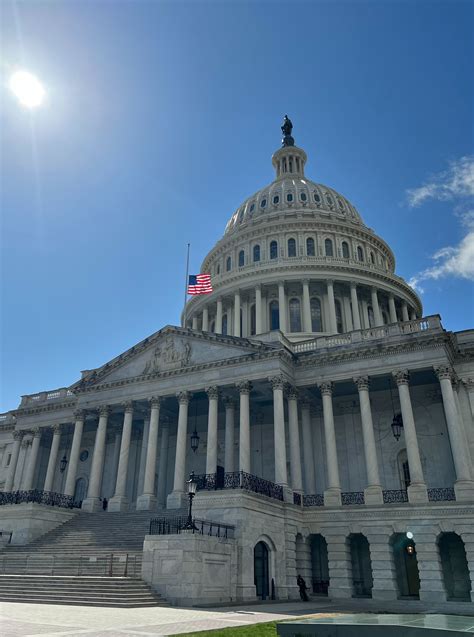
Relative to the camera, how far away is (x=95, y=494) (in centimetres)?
3938

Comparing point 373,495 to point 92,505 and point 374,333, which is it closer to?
point 374,333

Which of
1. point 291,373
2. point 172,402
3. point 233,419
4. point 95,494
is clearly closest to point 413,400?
point 291,373

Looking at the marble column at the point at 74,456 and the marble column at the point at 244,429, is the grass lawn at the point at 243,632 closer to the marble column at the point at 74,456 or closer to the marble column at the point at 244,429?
the marble column at the point at 244,429

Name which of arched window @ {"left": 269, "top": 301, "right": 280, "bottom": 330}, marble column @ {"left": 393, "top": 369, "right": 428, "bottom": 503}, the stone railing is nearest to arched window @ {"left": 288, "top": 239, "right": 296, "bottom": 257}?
arched window @ {"left": 269, "top": 301, "right": 280, "bottom": 330}

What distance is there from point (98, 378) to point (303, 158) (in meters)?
47.6

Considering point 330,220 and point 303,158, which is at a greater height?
point 303,158

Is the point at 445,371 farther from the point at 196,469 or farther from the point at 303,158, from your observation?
the point at 303,158

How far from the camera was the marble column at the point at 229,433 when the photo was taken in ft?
127

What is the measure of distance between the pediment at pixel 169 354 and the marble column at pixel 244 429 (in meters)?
2.32

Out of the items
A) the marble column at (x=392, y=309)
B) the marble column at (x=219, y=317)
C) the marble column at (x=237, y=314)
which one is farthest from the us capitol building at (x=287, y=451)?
the marble column at (x=219, y=317)

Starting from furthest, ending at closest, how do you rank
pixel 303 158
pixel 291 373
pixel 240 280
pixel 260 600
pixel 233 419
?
pixel 303 158 < pixel 240 280 < pixel 233 419 < pixel 291 373 < pixel 260 600

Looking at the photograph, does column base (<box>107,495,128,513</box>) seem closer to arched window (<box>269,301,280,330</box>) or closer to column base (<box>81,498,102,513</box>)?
column base (<box>81,498,102,513</box>)

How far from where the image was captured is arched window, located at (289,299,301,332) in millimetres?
54862

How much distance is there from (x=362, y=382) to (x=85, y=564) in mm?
19780
